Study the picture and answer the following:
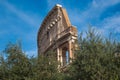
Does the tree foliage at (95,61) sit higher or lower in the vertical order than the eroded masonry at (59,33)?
lower

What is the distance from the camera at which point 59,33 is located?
122 ft

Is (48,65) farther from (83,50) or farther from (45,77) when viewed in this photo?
(83,50)

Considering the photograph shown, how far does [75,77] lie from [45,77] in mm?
3186

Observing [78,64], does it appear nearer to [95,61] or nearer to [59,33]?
[95,61]

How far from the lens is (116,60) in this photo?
20766 millimetres

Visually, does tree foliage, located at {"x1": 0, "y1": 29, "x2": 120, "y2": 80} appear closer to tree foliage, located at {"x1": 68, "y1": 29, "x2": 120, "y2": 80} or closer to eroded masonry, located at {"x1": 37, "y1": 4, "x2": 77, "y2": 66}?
tree foliage, located at {"x1": 68, "y1": 29, "x2": 120, "y2": 80}

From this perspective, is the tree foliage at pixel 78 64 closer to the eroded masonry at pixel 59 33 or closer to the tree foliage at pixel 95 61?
the tree foliage at pixel 95 61

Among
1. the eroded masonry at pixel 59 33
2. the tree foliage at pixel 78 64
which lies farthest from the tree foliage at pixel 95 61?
the eroded masonry at pixel 59 33

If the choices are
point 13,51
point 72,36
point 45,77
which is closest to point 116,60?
point 45,77

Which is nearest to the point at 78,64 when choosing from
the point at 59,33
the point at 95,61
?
the point at 95,61

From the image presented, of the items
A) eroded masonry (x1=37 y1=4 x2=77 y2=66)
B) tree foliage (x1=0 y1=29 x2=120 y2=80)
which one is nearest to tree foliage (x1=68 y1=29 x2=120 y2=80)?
tree foliage (x1=0 y1=29 x2=120 y2=80)

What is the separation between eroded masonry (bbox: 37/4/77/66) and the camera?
33978 mm

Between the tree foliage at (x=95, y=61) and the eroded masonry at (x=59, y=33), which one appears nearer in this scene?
the tree foliage at (x=95, y=61)

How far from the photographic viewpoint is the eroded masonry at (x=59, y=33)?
34.0 metres
